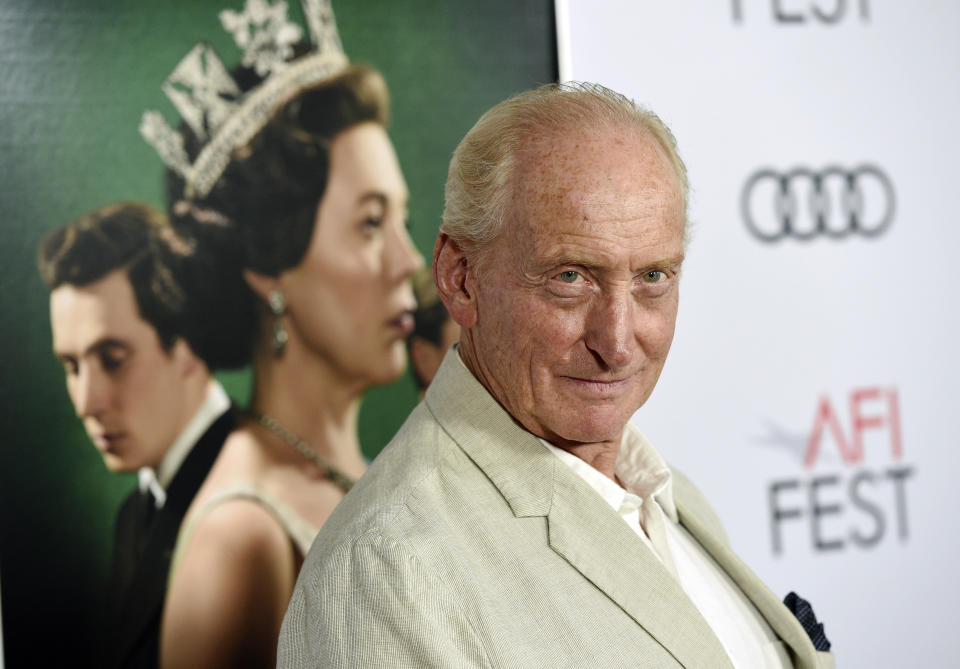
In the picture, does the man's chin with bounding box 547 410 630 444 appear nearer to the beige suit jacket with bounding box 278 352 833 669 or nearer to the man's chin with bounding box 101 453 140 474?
the beige suit jacket with bounding box 278 352 833 669

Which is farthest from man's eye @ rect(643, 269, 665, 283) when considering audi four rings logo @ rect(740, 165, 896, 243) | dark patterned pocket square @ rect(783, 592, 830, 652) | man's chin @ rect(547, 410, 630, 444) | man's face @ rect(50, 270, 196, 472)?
audi four rings logo @ rect(740, 165, 896, 243)

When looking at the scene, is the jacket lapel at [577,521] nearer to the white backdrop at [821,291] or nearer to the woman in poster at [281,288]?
the woman in poster at [281,288]

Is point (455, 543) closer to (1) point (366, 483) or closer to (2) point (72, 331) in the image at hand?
(1) point (366, 483)

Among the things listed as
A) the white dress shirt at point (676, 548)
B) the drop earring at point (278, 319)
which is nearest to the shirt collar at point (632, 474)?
the white dress shirt at point (676, 548)

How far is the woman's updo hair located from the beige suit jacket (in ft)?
2.15

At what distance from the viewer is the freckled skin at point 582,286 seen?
956 mm

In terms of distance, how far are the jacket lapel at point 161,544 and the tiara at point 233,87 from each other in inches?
16.2

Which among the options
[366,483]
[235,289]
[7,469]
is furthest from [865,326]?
[7,469]

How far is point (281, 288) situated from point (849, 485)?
1.30 m

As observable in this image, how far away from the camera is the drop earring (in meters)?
1.64

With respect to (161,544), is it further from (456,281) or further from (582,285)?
(582,285)

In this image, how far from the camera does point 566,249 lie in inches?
37.7

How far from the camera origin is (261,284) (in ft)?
5.36

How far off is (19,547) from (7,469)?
0.12 m
